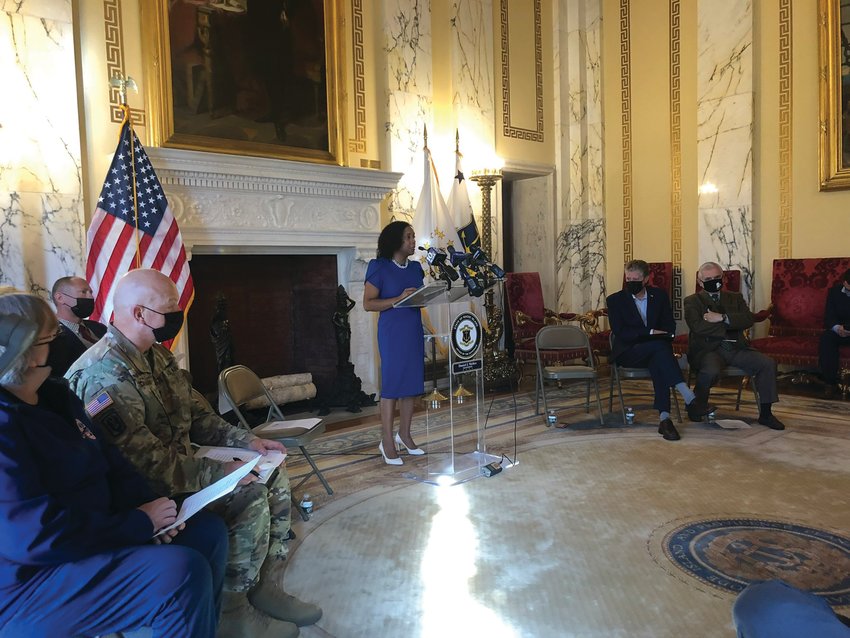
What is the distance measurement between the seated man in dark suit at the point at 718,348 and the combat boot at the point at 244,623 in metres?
4.01

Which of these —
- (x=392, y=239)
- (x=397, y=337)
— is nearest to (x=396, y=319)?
(x=397, y=337)

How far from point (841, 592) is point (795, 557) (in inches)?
12.9

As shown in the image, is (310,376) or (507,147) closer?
(310,376)

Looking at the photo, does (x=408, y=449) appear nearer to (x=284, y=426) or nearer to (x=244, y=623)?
(x=284, y=426)

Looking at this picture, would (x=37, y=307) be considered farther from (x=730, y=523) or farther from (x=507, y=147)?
(x=507, y=147)

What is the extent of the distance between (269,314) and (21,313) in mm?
5133

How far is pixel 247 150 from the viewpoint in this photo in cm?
588

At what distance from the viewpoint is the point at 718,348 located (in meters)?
5.41

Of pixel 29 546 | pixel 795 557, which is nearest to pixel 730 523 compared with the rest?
pixel 795 557

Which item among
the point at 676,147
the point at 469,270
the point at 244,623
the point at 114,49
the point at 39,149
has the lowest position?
the point at 244,623

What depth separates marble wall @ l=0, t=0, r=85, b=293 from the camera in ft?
15.0

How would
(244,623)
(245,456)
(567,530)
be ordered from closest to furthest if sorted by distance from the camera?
(244,623), (245,456), (567,530)

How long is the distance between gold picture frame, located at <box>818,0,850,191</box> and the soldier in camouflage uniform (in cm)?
674

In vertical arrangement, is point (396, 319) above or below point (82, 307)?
below
